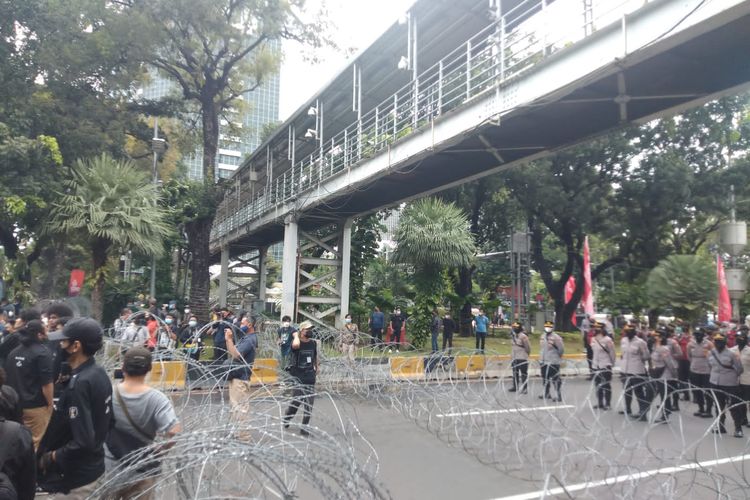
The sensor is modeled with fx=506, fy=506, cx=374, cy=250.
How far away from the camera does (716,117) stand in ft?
78.7

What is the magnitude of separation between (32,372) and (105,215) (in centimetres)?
975

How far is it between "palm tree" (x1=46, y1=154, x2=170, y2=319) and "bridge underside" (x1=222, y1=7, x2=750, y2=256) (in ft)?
22.1

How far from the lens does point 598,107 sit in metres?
9.63

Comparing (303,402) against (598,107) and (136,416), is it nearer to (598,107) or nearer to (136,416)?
(136,416)

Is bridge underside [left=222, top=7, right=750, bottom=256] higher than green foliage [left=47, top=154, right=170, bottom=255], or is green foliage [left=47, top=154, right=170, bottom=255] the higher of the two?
bridge underside [left=222, top=7, right=750, bottom=256]

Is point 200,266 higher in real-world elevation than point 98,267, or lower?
higher

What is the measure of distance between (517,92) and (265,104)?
107009mm

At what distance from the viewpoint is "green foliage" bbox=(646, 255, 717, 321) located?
1753cm

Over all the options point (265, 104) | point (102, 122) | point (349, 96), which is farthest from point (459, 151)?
point (265, 104)

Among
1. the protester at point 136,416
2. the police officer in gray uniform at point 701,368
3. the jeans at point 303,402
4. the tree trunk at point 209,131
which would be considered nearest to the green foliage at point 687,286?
the police officer in gray uniform at point 701,368

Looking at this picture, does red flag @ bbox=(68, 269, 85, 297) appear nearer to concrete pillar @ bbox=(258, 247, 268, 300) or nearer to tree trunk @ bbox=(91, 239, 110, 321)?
tree trunk @ bbox=(91, 239, 110, 321)

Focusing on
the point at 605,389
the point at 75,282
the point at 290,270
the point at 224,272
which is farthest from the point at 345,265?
the point at 224,272

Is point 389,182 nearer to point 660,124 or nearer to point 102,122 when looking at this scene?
point 102,122

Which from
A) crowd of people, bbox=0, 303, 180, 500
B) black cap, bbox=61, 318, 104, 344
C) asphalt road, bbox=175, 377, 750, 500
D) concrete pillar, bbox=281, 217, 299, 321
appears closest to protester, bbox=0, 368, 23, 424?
crowd of people, bbox=0, 303, 180, 500
